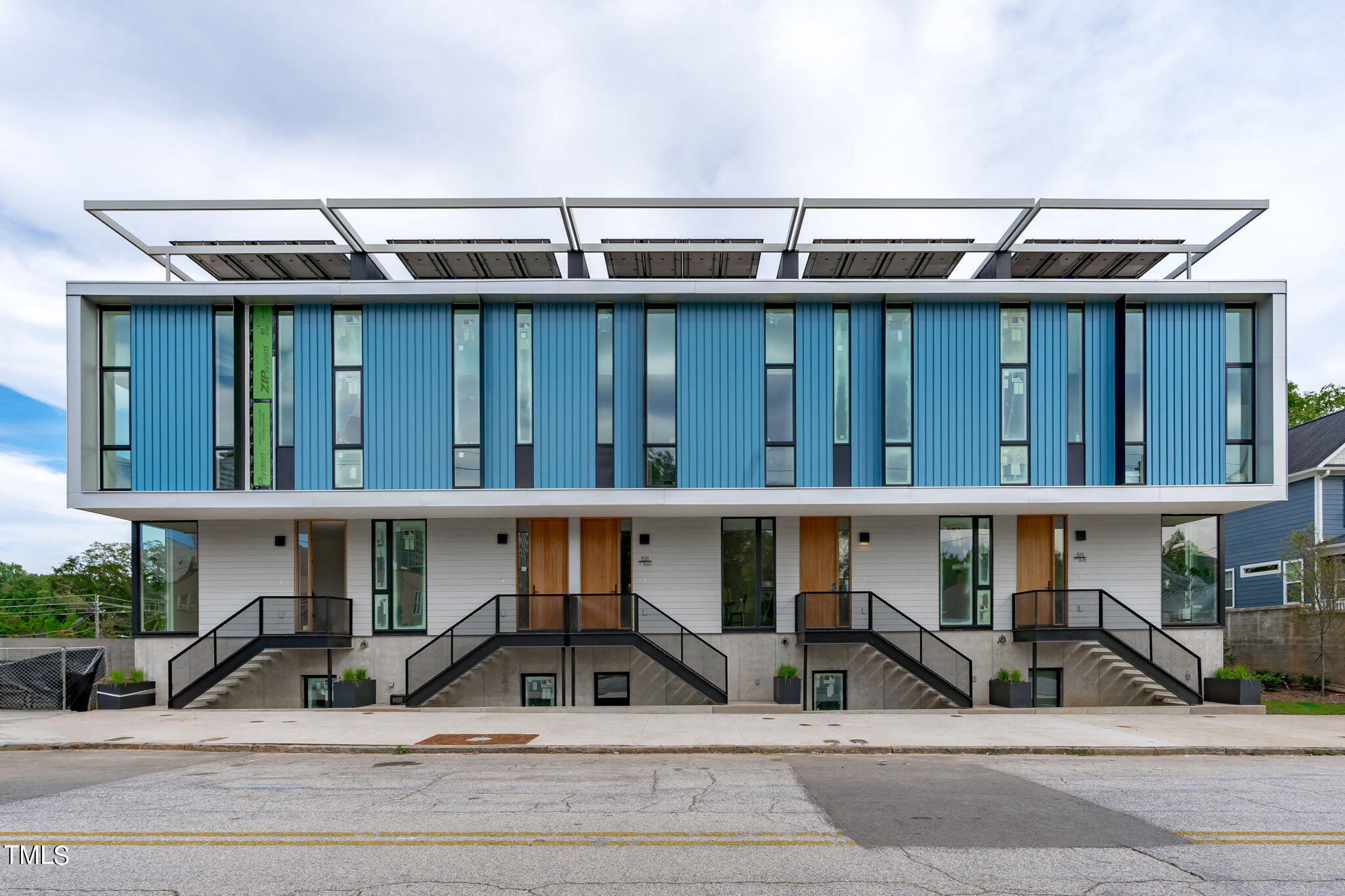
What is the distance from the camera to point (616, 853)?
24.2 ft

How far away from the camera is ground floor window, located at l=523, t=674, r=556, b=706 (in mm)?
19922

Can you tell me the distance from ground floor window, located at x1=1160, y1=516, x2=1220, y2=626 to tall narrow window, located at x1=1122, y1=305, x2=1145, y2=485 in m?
2.54

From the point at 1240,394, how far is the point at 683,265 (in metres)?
14.0

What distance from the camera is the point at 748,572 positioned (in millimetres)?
20219

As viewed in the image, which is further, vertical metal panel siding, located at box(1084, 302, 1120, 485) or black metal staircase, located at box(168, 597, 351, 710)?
vertical metal panel siding, located at box(1084, 302, 1120, 485)

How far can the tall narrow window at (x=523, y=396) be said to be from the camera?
760 inches

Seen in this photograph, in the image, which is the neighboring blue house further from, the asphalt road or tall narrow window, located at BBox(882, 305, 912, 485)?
the asphalt road

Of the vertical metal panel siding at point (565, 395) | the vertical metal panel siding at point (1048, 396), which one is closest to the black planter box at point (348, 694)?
the vertical metal panel siding at point (565, 395)

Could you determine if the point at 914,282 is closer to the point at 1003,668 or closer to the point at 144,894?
the point at 1003,668

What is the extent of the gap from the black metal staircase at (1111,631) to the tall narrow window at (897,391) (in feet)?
15.1

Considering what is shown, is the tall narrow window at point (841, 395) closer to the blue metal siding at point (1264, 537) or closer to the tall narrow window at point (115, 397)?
the blue metal siding at point (1264, 537)

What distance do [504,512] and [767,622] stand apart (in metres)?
7.01

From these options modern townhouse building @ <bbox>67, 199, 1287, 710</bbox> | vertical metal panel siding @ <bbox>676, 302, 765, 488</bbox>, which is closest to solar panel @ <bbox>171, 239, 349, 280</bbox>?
modern townhouse building @ <bbox>67, 199, 1287, 710</bbox>

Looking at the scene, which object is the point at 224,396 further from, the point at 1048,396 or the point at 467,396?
the point at 1048,396
